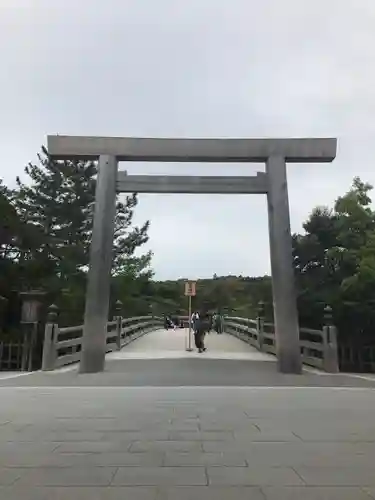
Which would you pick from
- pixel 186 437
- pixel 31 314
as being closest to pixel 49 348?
pixel 31 314

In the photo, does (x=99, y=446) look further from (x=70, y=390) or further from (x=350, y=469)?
(x=70, y=390)

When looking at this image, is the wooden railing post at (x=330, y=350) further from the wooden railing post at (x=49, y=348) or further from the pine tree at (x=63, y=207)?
the pine tree at (x=63, y=207)

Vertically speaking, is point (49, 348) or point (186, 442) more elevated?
point (49, 348)

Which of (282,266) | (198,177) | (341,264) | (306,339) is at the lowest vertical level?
(306,339)

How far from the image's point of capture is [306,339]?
44.4 ft

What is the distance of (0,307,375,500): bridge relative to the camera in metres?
3.02

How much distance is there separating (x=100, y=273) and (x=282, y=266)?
373 cm

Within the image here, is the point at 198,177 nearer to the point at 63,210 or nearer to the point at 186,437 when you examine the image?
the point at 186,437

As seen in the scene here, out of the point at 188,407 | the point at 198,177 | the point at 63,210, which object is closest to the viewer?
the point at 188,407

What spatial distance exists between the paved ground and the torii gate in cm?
350

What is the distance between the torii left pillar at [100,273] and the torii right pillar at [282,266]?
3379 millimetres

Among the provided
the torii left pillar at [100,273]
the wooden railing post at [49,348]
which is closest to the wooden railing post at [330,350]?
the torii left pillar at [100,273]

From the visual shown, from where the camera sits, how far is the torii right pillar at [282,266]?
10.3 m

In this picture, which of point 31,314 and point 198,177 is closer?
point 198,177
